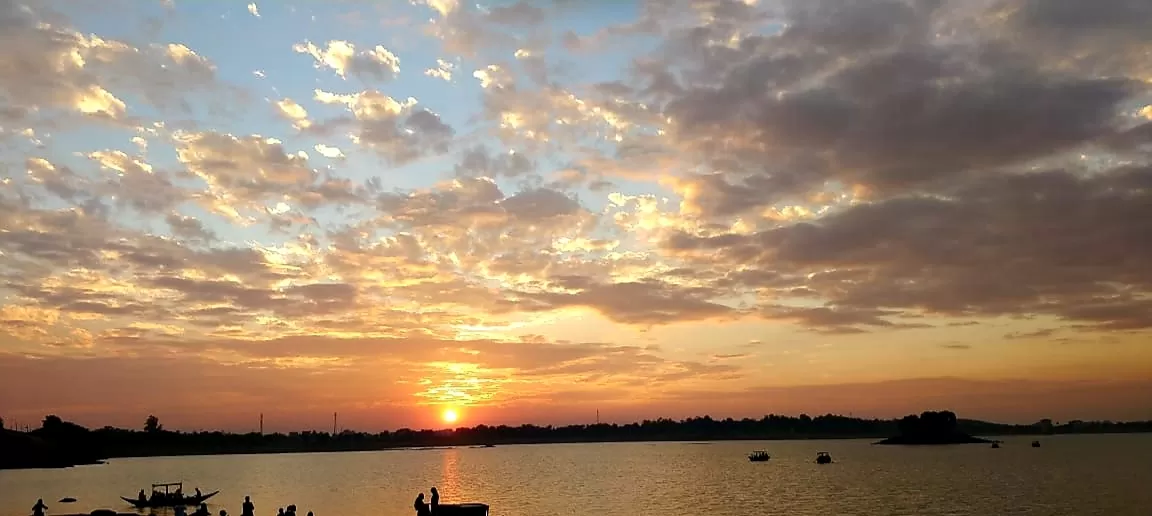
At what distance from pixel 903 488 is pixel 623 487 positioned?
33.4 metres

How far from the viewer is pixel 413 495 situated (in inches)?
4028

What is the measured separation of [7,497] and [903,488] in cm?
9838

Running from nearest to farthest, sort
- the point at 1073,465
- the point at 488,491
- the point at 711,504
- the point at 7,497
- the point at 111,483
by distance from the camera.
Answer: the point at 711,504, the point at 7,497, the point at 488,491, the point at 111,483, the point at 1073,465

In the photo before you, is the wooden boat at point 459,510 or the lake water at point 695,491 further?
the lake water at point 695,491

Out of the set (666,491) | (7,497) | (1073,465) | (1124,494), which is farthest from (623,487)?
(1073,465)

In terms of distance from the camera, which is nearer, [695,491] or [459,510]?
[459,510]

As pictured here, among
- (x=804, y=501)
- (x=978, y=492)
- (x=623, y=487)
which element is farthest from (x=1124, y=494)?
(x=623, y=487)

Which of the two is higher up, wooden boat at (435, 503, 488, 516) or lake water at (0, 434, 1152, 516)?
wooden boat at (435, 503, 488, 516)

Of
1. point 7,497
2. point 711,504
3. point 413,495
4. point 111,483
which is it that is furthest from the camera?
point 111,483

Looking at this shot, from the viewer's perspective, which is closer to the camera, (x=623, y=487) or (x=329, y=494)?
(x=329, y=494)

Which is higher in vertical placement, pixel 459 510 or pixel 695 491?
pixel 459 510

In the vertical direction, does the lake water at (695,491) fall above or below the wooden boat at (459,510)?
below

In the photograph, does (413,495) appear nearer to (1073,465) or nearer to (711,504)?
(711,504)

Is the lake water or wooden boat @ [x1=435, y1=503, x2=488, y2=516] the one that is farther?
the lake water
